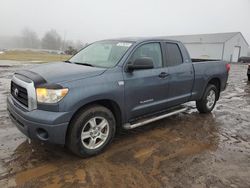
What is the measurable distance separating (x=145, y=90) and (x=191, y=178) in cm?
172

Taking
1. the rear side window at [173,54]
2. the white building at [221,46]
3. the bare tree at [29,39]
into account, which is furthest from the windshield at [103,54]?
the bare tree at [29,39]

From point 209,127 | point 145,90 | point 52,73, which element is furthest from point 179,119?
point 52,73

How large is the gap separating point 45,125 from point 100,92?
932 millimetres

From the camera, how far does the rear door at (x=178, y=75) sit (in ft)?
16.0

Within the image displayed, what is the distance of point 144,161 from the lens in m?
3.61

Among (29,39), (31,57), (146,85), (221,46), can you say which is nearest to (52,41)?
(29,39)

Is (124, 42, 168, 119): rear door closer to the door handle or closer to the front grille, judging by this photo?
the door handle

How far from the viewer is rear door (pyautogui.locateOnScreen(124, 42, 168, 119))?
404 cm

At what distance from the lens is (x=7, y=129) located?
462cm

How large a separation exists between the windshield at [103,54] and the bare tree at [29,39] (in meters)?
110

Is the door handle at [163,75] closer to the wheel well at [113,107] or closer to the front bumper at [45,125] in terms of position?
the wheel well at [113,107]

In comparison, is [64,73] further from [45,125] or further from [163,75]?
[163,75]

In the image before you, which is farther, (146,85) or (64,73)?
(146,85)

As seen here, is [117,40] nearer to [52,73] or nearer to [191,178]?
[52,73]
